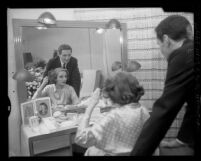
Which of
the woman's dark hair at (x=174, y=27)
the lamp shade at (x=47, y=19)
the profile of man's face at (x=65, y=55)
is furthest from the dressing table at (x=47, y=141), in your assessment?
the woman's dark hair at (x=174, y=27)

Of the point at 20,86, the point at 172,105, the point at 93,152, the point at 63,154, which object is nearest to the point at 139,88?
the point at 172,105

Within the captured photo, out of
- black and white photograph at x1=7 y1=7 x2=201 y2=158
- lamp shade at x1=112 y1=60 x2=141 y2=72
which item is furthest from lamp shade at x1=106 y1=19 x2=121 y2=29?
lamp shade at x1=112 y1=60 x2=141 y2=72

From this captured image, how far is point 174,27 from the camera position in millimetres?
1000

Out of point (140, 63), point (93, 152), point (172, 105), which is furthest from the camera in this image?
point (140, 63)

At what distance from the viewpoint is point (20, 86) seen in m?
1.15

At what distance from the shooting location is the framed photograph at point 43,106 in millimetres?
1131

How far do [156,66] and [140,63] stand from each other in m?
0.09

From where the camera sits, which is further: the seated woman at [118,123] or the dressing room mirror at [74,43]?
the dressing room mirror at [74,43]

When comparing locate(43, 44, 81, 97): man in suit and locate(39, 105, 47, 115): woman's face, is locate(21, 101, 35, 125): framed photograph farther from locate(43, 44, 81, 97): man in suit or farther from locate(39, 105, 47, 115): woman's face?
locate(43, 44, 81, 97): man in suit

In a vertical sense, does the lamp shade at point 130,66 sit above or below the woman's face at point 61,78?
above

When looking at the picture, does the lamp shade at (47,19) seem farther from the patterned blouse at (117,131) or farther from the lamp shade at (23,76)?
the patterned blouse at (117,131)

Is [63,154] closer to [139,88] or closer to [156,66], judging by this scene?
[139,88]

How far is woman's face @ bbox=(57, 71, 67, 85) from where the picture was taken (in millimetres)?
1148

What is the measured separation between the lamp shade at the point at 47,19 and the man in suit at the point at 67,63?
137 millimetres
